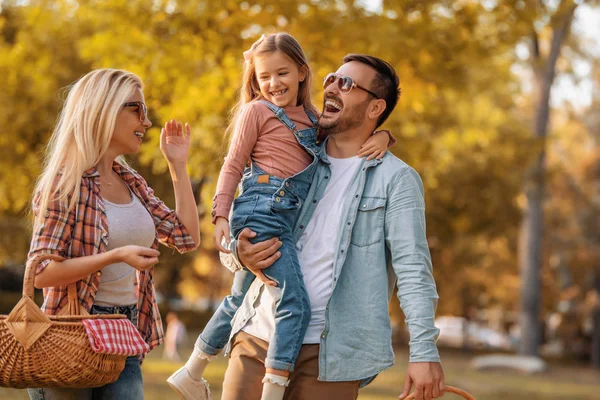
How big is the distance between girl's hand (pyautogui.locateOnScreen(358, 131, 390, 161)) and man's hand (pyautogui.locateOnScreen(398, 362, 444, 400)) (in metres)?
0.95

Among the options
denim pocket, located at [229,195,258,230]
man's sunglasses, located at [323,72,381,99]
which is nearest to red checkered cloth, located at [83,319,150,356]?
denim pocket, located at [229,195,258,230]

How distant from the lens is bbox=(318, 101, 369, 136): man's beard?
4277 mm

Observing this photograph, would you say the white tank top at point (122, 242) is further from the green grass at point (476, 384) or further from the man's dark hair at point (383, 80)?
the green grass at point (476, 384)

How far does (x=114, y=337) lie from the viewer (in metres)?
3.63

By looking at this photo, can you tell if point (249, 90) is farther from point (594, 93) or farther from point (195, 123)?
point (594, 93)

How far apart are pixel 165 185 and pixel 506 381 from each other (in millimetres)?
8842

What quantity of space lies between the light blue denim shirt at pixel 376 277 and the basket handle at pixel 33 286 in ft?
2.36

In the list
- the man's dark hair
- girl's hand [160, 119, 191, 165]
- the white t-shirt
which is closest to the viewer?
the white t-shirt

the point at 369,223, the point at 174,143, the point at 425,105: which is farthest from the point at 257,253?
the point at 425,105

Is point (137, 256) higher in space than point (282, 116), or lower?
lower

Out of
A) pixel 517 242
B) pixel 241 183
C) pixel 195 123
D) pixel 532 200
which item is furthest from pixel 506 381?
pixel 241 183

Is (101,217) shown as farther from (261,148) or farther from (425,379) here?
(425,379)

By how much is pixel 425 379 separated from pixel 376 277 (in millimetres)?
496

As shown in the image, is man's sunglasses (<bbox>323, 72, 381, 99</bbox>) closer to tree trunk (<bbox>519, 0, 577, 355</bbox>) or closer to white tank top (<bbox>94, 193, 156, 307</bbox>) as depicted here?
white tank top (<bbox>94, 193, 156, 307</bbox>)
